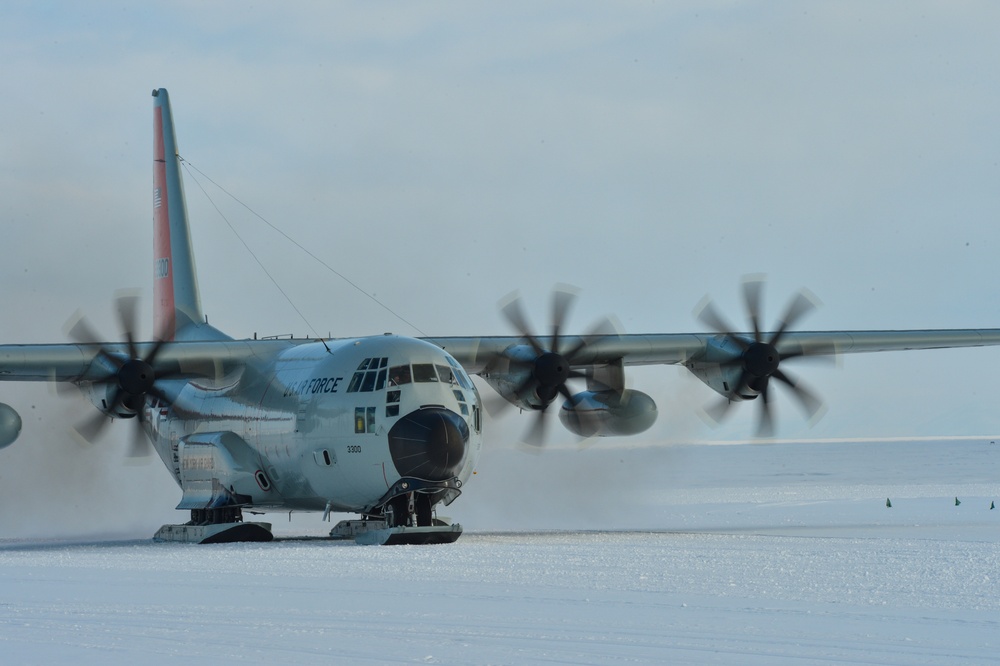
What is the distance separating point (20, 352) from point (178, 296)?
22.4 ft

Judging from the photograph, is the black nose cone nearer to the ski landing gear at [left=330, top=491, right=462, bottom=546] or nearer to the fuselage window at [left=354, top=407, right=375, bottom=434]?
the fuselage window at [left=354, top=407, right=375, bottom=434]

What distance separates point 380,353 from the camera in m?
21.9

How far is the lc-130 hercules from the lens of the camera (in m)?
21.2

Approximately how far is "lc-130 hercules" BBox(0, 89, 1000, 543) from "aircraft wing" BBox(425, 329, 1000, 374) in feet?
0.11

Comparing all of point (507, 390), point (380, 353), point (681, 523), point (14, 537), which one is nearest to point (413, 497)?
point (380, 353)

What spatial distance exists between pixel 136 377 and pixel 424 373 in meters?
5.52

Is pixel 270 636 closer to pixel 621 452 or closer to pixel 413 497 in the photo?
pixel 413 497

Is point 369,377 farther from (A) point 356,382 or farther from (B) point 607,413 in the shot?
(B) point 607,413

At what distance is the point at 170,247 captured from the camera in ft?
101

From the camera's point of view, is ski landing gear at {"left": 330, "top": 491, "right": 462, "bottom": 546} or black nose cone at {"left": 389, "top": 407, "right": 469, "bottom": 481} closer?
black nose cone at {"left": 389, "top": 407, "right": 469, "bottom": 481}

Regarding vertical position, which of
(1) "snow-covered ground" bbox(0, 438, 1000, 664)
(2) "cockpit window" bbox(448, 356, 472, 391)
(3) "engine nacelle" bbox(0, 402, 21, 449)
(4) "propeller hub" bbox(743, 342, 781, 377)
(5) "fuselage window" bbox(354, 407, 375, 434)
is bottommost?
(1) "snow-covered ground" bbox(0, 438, 1000, 664)

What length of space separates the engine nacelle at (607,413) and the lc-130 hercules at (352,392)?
0.03 m

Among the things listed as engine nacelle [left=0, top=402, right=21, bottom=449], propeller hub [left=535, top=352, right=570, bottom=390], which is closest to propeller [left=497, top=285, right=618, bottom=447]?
propeller hub [left=535, top=352, right=570, bottom=390]

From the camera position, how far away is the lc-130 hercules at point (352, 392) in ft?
69.7
